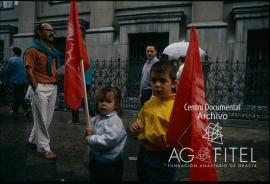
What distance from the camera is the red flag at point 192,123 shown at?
251cm

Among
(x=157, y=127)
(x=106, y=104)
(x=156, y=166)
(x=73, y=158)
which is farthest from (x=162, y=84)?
(x=73, y=158)

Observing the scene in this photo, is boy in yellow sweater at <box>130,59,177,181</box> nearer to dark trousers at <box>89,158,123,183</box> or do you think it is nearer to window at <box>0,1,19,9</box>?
dark trousers at <box>89,158,123,183</box>

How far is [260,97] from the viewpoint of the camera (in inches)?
397

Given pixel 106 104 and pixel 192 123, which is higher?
pixel 106 104

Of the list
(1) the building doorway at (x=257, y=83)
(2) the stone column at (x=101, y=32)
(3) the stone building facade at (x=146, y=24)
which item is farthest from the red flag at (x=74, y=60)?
(2) the stone column at (x=101, y=32)

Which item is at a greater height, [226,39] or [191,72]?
[226,39]

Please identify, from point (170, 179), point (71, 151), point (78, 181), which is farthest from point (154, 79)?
point (71, 151)

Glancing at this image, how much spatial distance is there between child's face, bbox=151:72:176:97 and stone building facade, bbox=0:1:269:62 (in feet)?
29.3

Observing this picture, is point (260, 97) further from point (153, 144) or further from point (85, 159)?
point (153, 144)

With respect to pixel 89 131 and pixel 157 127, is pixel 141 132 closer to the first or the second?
pixel 157 127

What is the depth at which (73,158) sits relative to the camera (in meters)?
4.91

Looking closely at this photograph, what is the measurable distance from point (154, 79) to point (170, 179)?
83 centimetres

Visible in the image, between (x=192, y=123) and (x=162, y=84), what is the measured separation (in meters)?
0.40

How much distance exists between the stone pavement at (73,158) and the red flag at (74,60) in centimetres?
100
